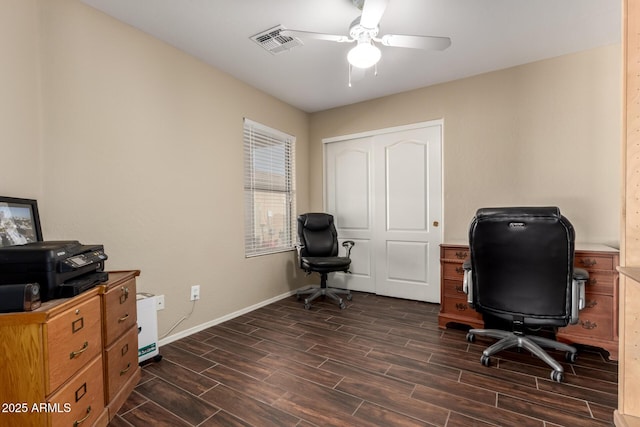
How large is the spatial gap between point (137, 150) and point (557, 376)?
11.1ft

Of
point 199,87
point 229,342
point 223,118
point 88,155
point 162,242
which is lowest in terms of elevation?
point 229,342

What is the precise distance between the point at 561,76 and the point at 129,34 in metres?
3.89

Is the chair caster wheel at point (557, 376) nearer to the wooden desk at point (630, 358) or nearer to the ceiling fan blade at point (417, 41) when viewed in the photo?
the wooden desk at point (630, 358)

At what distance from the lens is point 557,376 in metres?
1.84

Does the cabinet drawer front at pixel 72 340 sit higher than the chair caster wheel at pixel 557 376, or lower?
Answer: higher

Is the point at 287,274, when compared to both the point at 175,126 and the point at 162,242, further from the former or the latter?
the point at 175,126

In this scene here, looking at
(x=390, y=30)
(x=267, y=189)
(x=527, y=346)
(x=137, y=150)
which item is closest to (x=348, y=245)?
(x=267, y=189)

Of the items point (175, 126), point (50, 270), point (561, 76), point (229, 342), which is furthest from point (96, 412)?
point (561, 76)

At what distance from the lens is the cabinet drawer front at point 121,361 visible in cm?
157

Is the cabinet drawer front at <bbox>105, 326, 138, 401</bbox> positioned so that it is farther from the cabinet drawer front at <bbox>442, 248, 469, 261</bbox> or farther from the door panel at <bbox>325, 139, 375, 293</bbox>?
the door panel at <bbox>325, 139, 375, 293</bbox>

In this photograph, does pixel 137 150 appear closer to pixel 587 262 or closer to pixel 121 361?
pixel 121 361

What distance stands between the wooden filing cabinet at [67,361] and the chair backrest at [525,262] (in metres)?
2.33

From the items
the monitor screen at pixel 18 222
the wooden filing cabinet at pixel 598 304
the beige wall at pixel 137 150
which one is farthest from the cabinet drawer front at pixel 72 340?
the wooden filing cabinet at pixel 598 304

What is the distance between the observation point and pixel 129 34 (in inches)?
89.0
